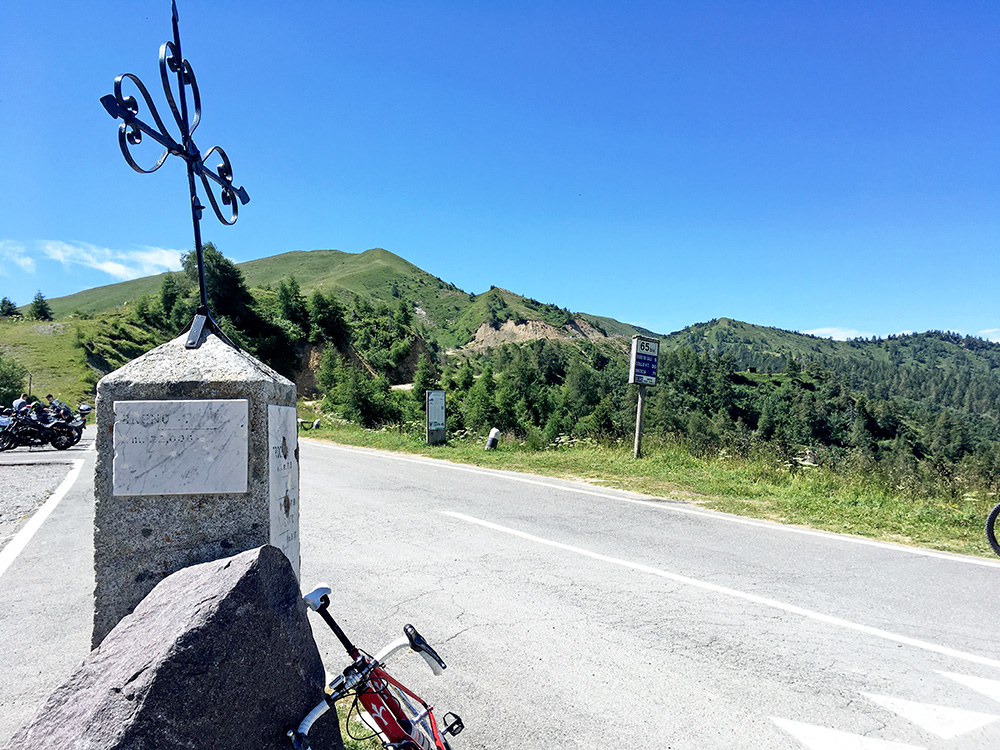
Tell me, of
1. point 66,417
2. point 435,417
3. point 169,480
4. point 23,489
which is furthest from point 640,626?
point 66,417

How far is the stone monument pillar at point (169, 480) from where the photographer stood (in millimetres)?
2451

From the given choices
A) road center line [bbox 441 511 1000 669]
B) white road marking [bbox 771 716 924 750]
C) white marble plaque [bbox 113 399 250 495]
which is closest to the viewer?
white marble plaque [bbox 113 399 250 495]

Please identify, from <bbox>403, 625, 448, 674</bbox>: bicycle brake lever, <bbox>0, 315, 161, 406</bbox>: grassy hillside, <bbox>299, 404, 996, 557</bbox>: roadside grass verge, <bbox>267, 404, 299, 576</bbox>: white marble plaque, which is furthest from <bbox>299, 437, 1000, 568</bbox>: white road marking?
<bbox>0, 315, 161, 406</bbox>: grassy hillside

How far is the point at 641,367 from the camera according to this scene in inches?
521

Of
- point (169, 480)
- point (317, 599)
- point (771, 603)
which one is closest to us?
point (317, 599)

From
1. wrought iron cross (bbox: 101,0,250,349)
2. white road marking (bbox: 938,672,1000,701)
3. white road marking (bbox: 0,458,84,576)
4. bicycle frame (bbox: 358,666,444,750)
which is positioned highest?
wrought iron cross (bbox: 101,0,250,349)

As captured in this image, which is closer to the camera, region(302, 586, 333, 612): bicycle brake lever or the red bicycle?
the red bicycle

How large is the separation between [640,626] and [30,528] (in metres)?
7.36

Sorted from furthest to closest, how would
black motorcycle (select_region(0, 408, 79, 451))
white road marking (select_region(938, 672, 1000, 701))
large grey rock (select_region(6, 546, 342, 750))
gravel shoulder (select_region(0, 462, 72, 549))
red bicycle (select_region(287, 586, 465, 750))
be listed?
black motorcycle (select_region(0, 408, 79, 451)) → gravel shoulder (select_region(0, 462, 72, 549)) → white road marking (select_region(938, 672, 1000, 701)) → red bicycle (select_region(287, 586, 465, 750)) → large grey rock (select_region(6, 546, 342, 750))

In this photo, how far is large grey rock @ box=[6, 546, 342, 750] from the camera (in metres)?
1.90

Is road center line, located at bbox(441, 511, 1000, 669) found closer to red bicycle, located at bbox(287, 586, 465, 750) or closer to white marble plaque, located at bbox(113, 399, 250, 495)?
red bicycle, located at bbox(287, 586, 465, 750)

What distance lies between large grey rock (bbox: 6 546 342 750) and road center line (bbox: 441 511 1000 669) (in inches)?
141

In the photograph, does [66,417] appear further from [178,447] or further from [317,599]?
[317,599]

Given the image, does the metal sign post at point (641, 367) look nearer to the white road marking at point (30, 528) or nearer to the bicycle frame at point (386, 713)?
the white road marking at point (30, 528)
